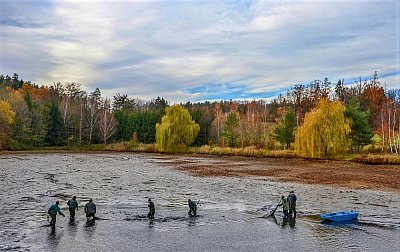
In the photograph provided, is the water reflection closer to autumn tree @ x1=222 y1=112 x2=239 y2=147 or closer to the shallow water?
the shallow water

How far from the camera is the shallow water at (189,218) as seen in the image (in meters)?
19.1

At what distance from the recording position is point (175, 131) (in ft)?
287

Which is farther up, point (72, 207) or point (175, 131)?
point (175, 131)

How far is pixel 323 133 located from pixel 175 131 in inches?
1292

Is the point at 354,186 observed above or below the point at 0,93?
below

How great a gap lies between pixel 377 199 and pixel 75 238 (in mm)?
23258

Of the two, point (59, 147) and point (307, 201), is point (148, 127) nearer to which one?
point (59, 147)

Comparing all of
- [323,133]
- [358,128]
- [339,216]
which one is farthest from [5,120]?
[339,216]

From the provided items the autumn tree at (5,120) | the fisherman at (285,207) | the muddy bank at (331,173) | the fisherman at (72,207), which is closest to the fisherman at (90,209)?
the fisherman at (72,207)

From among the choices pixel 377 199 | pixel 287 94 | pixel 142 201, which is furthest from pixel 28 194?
pixel 287 94

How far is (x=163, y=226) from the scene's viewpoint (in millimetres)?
22594

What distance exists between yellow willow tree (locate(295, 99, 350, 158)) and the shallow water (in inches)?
1029

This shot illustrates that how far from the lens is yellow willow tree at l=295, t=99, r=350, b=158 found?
65.4 m

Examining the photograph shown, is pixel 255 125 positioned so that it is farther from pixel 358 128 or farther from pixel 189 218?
pixel 189 218
